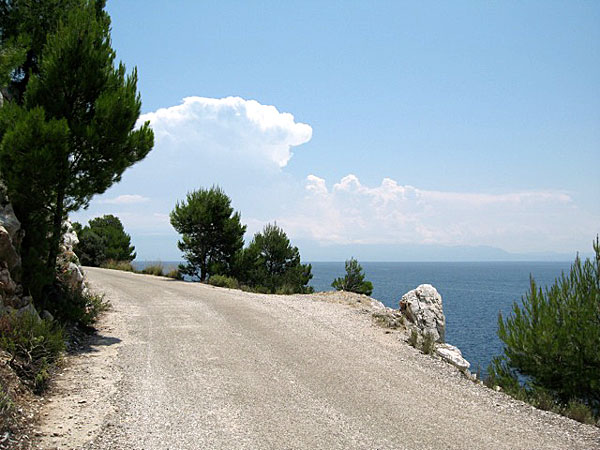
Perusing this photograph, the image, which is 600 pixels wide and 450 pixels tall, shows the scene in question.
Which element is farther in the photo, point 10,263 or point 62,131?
point 62,131

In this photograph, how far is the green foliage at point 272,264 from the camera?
2670cm

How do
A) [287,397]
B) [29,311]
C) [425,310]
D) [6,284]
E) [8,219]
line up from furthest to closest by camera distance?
[425,310] → [8,219] → [29,311] → [6,284] → [287,397]

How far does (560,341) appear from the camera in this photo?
36.5 feet

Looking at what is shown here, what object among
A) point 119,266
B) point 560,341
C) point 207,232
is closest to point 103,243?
point 119,266

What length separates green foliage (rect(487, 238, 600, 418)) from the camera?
10703mm

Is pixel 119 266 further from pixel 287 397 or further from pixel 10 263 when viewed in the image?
pixel 287 397

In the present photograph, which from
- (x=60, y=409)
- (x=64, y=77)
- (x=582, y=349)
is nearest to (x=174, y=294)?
(x=64, y=77)

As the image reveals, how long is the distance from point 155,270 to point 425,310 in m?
18.9

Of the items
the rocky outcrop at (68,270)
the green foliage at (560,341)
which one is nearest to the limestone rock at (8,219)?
the rocky outcrop at (68,270)

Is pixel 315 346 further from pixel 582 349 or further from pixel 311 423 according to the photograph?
pixel 582 349

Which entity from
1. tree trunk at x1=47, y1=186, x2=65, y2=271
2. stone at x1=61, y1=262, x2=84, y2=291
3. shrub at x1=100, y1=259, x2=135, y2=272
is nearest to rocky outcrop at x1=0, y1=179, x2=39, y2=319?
tree trunk at x1=47, y1=186, x2=65, y2=271

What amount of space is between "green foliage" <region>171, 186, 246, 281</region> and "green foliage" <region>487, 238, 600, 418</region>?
18241 millimetres

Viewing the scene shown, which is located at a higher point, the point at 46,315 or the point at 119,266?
the point at 119,266

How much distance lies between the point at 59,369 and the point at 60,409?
175 cm
